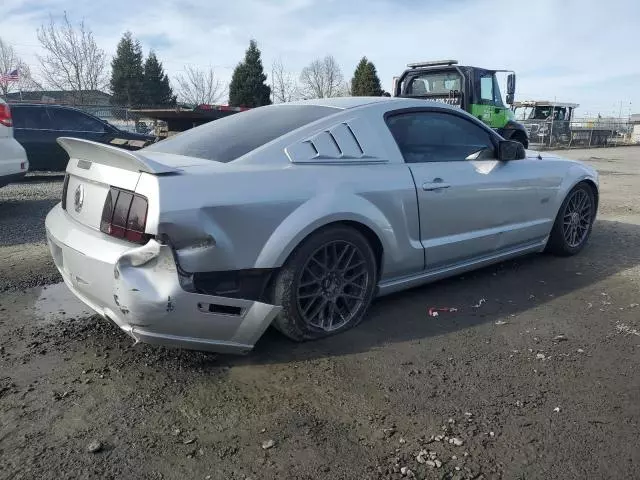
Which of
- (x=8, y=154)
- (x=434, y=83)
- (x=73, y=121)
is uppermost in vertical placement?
(x=434, y=83)

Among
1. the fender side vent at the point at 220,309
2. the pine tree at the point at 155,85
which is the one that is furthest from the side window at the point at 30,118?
the pine tree at the point at 155,85

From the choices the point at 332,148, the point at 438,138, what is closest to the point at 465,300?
the point at 438,138

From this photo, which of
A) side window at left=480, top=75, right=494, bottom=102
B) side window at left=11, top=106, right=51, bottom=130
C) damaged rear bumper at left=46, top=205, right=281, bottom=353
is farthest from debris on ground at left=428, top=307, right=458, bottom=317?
side window at left=480, top=75, right=494, bottom=102

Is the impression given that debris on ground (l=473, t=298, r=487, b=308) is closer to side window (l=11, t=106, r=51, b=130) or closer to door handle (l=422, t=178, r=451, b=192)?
door handle (l=422, t=178, r=451, b=192)

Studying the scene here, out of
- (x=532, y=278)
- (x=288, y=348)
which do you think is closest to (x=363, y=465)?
(x=288, y=348)

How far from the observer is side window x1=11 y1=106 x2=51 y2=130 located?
10.4m

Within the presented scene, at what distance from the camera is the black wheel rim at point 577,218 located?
206 inches

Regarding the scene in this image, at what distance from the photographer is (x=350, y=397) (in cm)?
268

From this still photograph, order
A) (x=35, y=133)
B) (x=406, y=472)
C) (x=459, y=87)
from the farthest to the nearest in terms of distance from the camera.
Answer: (x=459, y=87)
(x=35, y=133)
(x=406, y=472)

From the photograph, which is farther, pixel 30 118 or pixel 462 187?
pixel 30 118

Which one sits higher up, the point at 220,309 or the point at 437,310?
the point at 220,309

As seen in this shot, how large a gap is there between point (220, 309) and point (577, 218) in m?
4.03

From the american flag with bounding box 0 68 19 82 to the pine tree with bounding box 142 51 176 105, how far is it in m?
9.19

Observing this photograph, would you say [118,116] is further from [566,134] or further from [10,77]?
[566,134]
